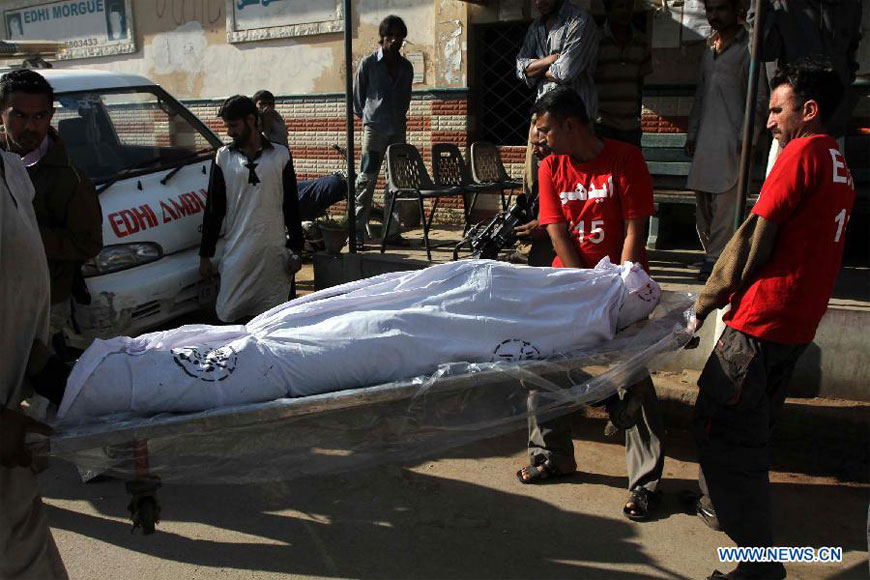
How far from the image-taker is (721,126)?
5418 millimetres

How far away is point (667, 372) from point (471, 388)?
90.0 inches

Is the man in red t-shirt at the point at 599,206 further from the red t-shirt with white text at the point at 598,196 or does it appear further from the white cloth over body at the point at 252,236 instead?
the white cloth over body at the point at 252,236

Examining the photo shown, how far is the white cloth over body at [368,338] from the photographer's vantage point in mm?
2400

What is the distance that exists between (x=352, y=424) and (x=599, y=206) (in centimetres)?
150

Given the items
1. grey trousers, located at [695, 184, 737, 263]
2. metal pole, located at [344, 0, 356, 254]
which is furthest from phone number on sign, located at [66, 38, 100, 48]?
grey trousers, located at [695, 184, 737, 263]

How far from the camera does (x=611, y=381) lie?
2863 millimetres

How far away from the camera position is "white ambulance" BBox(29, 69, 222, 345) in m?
4.37

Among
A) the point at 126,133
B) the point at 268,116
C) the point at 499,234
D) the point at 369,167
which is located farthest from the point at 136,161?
the point at 499,234

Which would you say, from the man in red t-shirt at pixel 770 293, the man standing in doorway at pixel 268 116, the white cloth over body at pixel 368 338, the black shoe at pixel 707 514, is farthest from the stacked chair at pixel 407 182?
the man in red t-shirt at pixel 770 293

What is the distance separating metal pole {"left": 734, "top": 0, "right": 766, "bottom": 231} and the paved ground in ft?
Result: 5.29

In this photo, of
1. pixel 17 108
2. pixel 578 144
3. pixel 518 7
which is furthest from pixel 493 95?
pixel 17 108

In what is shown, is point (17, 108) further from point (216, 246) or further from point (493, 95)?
point (493, 95)

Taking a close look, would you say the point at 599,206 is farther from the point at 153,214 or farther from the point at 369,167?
the point at 369,167

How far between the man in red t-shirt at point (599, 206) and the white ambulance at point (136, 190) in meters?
2.50
